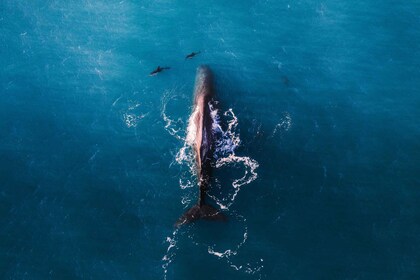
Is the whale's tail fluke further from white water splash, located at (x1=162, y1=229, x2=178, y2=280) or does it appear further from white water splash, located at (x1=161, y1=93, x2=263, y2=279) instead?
white water splash, located at (x1=162, y1=229, x2=178, y2=280)

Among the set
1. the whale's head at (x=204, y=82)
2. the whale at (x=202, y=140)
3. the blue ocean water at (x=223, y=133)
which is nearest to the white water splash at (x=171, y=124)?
the blue ocean water at (x=223, y=133)

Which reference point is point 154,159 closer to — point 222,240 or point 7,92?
point 222,240

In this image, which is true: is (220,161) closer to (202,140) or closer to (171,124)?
(202,140)

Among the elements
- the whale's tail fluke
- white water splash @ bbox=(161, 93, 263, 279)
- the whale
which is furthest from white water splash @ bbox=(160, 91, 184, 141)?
the whale's tail fluke

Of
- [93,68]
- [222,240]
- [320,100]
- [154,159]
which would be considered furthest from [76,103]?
[320,100]

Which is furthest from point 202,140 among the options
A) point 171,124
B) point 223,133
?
point 171,124

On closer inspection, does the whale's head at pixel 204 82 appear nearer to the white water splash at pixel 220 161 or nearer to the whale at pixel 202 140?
the whale at pixel 202 140
